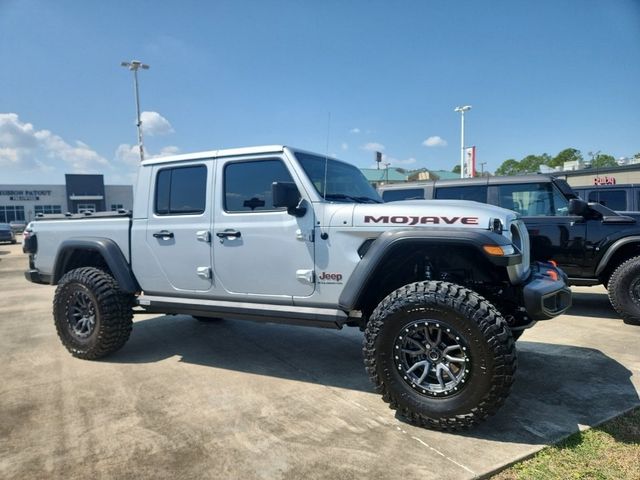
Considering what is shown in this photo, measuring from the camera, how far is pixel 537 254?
589 cm

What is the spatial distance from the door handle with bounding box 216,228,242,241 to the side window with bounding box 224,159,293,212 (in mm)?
196

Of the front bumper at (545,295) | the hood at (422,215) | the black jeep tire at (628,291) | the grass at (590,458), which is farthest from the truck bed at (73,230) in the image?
the black jeep tire at (628,291)

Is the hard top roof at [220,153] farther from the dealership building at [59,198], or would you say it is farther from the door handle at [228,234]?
the dealership building at [59,198]

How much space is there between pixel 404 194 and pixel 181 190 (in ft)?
14.5

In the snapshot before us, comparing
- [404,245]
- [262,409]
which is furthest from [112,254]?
[404,245]

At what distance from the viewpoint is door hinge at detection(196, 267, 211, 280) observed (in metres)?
3.89

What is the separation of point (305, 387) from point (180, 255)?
1647 mm

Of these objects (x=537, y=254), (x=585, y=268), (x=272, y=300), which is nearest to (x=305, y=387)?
(x=272, y=300)

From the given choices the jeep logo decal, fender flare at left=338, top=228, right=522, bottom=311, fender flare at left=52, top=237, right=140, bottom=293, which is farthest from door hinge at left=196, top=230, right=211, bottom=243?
the jeep logo decal

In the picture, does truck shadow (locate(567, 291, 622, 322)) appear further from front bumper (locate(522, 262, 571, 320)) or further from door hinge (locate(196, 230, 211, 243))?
door hinge (locate(196, 230, 211, 243))

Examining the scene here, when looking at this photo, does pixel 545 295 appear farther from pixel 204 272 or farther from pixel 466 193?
pixel 466 193

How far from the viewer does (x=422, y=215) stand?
10.1 ft

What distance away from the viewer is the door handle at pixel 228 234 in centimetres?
371

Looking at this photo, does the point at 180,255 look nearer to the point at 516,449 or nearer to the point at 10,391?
the point at 10,391
